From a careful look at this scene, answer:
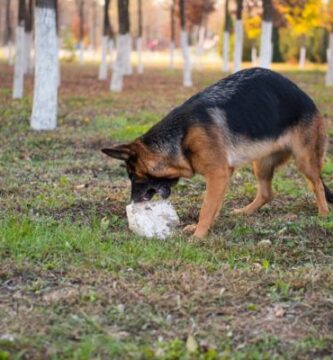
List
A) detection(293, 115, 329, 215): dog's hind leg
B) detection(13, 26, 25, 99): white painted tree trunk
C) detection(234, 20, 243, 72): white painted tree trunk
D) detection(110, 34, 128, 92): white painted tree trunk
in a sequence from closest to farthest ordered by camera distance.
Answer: detection(293, 115, 329, 215): dog's hind leg
detection(13, 26, 25, 99): white painted tree trunk
detection(110, 34, 128, 92): white painted tree trunk
detection(234, 20, 243, 72): white painted tree trunk

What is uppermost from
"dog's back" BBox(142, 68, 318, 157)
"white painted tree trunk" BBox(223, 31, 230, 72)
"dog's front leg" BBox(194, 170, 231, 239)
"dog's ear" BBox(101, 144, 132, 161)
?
"dog's back" BBox(142, 68, 318, 157)

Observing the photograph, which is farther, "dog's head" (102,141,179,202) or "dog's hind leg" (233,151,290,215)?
"dog's hind leg" (233,151,290,215)

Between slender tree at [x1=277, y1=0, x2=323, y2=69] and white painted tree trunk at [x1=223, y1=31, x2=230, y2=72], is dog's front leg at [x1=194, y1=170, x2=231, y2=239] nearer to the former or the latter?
slender tree at [x1=277, y1=0, x2=323, y2=69]

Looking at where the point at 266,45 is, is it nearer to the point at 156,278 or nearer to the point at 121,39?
the point at 121,39

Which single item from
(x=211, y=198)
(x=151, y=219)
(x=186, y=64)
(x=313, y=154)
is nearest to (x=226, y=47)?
(x=186, y=64)

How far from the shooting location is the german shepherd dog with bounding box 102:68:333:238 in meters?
5.93

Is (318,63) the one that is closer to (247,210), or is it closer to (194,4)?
(194,4)

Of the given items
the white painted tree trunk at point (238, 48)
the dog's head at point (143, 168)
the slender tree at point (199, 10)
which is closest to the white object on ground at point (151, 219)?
the dog's head at point (143, 168)

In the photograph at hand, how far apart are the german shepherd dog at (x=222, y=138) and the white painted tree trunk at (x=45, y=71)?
6122 millimetres

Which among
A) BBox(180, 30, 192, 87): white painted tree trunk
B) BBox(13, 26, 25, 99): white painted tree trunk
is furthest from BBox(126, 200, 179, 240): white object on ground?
BBox(180, 30, 192, 87): white painted tree trunk

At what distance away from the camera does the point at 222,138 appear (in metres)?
6.02

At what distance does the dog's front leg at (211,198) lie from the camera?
5973 mm

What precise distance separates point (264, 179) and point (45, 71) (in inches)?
233

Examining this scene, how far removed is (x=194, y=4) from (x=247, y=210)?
33073mm
